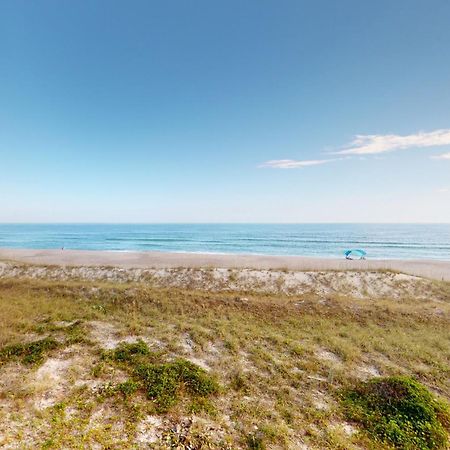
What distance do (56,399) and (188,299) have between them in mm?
11060

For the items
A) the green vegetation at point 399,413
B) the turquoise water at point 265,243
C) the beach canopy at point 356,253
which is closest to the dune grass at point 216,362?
the green vegetation at point 399,413

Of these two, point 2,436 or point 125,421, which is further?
point 125,421

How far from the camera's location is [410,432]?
7422 mm

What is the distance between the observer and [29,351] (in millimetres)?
10742

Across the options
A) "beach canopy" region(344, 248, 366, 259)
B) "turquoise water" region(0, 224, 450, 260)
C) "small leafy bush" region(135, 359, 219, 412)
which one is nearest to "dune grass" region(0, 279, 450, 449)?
"small leafy bush" region(135, 359, 219, 412)

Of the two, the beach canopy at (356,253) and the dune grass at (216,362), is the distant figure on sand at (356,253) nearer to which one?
the beach canopy at (356,253)

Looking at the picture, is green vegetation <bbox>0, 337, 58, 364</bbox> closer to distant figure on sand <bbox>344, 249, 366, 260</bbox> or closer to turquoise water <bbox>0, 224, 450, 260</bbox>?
distant figure on sand <bbox>344, 249, 366, 260</bbox>

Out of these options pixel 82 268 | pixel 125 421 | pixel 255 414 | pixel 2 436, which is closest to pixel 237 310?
pixel 255 414

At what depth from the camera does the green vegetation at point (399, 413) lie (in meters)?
7.22

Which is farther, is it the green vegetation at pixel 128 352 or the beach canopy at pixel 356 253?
the beach canopy at pixel 356 253

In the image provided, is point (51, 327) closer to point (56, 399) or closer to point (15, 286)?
point (56, 399)

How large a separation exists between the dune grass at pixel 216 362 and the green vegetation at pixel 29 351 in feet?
0.41

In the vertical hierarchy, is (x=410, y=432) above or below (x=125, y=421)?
below

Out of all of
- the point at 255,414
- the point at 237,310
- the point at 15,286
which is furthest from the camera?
the point at 15,286
